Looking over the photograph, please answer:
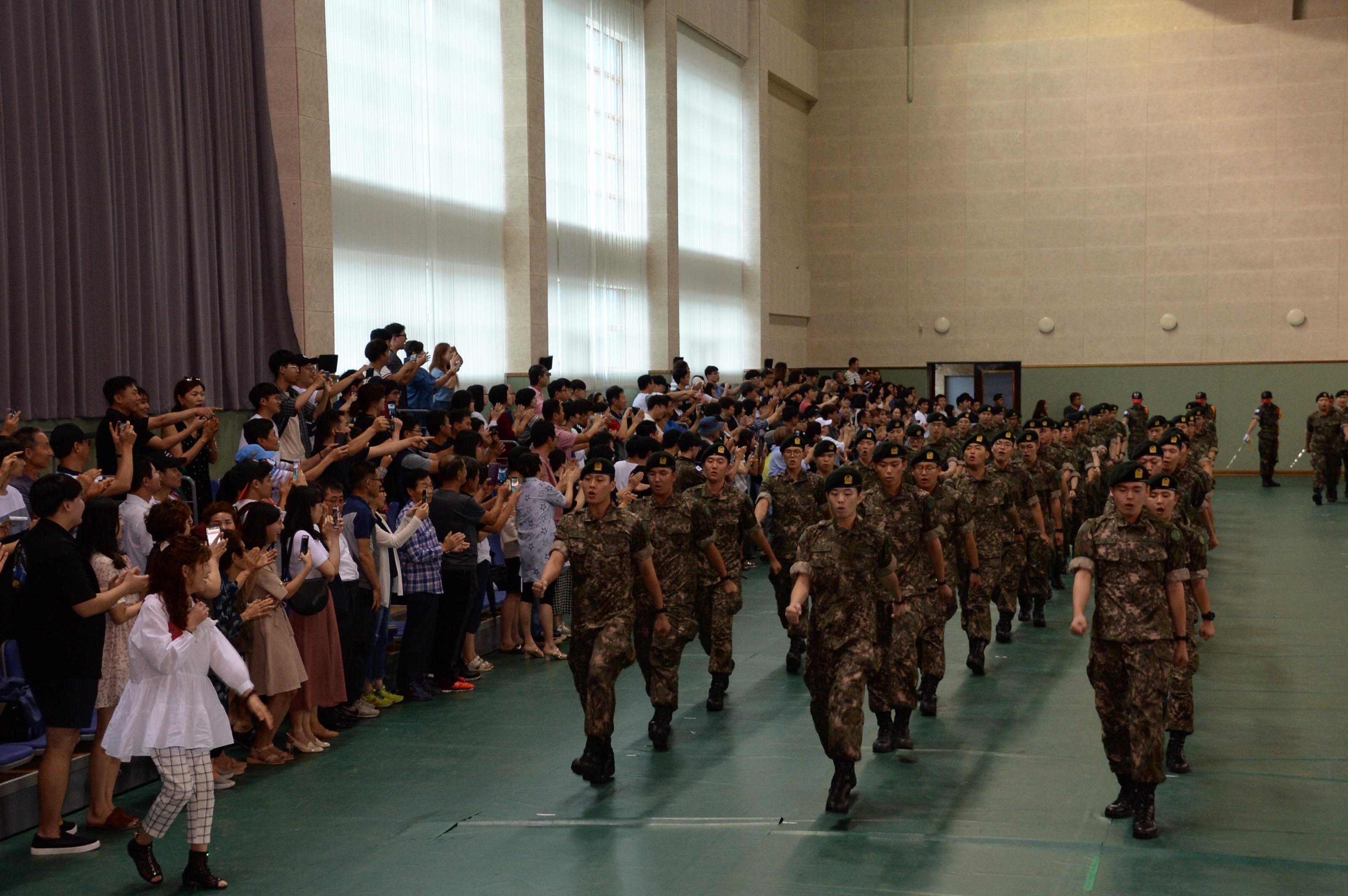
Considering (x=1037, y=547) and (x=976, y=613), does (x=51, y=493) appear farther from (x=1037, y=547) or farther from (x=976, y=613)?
(x=1037, y=547)

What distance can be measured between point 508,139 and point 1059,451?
917cm

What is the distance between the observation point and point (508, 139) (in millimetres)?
18828

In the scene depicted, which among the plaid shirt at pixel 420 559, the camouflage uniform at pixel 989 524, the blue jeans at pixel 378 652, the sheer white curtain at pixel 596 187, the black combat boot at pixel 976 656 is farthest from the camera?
the sheer white curtain at pixel 596 187

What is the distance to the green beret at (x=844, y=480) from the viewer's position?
7.35m

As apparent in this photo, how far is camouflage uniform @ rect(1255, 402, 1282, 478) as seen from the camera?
26.9m

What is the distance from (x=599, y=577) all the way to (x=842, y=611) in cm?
153

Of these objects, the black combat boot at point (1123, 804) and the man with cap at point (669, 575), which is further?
the man with cap at point (669, 575)

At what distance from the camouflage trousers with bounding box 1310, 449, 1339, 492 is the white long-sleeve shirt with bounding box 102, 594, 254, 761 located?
890 inches

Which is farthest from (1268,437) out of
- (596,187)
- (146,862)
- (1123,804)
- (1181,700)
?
(146,862)

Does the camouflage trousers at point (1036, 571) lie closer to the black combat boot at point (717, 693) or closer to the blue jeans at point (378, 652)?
the black combat boot at point (717, 693)

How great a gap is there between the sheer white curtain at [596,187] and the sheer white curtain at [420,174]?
155 cm

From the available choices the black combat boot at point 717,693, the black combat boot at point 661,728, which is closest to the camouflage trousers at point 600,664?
the black combat boot at point 661,728

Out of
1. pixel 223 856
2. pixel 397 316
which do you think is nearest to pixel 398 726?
pixel 223 856

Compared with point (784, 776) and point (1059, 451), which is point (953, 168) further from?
point (784, 776)
